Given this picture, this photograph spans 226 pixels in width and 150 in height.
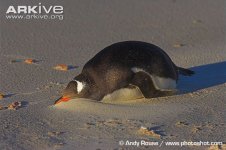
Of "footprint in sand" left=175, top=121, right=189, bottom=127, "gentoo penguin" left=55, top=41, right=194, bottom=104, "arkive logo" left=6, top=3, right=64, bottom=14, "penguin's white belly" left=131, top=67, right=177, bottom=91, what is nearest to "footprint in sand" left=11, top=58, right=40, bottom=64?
"gentoo penguin" left=55, top=41, right=194, bottom=104

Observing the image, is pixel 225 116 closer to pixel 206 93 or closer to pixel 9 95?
pixel 206 93

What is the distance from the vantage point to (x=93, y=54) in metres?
6.71

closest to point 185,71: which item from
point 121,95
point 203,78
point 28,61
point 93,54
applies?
point 203,78

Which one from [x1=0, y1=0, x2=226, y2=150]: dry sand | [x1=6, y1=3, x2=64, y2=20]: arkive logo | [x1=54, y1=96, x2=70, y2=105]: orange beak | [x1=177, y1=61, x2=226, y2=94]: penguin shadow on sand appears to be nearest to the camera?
[x1=0, y1=0, x2=226, y2=150]: dry sand

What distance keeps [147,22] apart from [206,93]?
2.74m

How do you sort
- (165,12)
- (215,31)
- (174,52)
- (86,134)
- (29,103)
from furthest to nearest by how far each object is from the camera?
(165,12) < (215,31) < (174,52) < (29,103) < (86,134)

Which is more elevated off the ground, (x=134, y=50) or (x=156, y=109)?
(x=134, y=50)

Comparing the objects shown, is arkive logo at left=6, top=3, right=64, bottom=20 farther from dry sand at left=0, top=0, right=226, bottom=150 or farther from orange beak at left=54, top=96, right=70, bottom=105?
orange beak at left=54, top=96, right=70, bottom=105

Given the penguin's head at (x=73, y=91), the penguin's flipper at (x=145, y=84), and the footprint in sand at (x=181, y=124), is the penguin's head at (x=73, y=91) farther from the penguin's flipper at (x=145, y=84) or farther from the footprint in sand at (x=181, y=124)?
the footprint in sand at (x=181, y=124)

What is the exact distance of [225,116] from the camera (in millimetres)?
4883

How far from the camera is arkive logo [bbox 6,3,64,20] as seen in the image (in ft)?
25.9

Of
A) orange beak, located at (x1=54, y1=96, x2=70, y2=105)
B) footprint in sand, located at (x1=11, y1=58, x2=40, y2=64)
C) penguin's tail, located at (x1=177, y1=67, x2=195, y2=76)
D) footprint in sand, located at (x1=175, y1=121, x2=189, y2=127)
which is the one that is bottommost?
footprint in sand, located at (x1=175, y1=121, x2=189, y2=127)

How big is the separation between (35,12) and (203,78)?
3038 mm

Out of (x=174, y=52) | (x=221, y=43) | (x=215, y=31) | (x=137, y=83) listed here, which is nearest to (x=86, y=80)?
(x=137, y=83)
